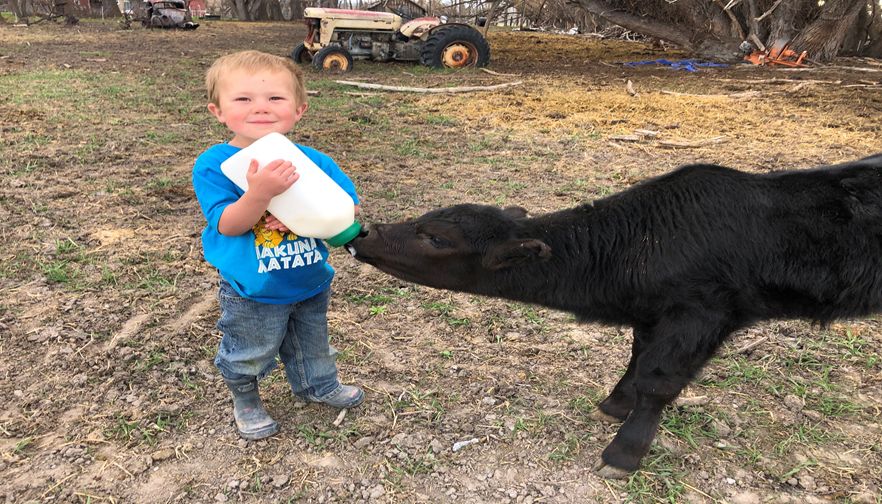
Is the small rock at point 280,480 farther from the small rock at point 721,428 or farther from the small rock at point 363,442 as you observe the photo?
the small rock at point 721,428

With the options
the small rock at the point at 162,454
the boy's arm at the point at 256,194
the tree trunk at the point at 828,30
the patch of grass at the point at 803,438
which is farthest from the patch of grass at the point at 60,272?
the tree trunk at the point at 828,30

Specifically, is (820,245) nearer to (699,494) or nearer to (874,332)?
(699,494)

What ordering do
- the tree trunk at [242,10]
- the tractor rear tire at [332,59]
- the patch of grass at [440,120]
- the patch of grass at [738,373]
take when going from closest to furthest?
the patch of grass at [738,373] → the patch of grass at [440,120] → the tractor rear tire at [332,59] → the tree trunk at [242,10]

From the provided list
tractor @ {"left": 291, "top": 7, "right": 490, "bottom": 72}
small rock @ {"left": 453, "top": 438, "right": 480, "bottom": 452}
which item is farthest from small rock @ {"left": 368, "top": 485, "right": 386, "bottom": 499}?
tractor @ {"left": 291, "top": 7, "right": 490, "bottom": 72}

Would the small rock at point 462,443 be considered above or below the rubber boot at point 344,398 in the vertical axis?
below

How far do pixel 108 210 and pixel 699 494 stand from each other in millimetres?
5046

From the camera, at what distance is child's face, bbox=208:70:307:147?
7.85 ft

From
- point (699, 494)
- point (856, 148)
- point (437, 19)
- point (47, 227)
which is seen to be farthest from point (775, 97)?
point (47, 227)

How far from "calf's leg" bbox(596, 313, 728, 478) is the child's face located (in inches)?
72.0

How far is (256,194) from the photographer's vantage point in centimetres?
221

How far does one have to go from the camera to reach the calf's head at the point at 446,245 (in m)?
2.94

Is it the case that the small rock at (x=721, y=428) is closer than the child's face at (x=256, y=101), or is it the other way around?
the child's face at (x=256, y=101)

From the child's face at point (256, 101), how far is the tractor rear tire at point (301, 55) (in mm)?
13953

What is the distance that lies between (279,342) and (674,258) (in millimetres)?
1768
